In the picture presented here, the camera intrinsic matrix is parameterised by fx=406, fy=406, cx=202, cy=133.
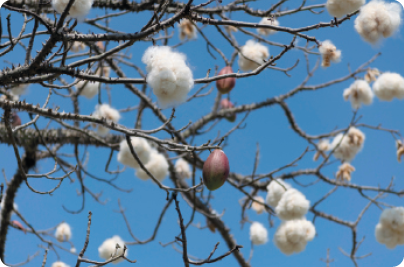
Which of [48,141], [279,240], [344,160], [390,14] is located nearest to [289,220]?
[279,240]

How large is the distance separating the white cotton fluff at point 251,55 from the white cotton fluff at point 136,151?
100cm

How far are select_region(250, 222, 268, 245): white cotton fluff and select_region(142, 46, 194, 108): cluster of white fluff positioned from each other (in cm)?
361

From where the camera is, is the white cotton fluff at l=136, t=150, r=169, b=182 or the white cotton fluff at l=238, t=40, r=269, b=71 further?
the white cotton fluff at l=238, t=40, r=269, b=71

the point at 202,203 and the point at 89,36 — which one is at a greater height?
the point at 202,203

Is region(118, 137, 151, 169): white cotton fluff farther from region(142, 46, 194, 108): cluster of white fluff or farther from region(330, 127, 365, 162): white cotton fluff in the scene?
region(330, 127, 365, 162): white cotton fluff

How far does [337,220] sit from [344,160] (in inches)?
24.0

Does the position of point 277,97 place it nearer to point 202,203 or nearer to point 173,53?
point 202,203

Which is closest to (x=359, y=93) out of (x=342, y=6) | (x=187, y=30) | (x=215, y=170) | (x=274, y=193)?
(x=274, y=193)

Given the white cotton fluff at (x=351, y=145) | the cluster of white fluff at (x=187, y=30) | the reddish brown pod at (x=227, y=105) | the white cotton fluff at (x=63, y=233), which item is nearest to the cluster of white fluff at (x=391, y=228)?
the white cotton fluff at (x=351, y=145)

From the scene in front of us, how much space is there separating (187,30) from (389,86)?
6.12ft

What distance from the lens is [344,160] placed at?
382 cm

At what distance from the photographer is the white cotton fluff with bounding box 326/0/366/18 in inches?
74.0

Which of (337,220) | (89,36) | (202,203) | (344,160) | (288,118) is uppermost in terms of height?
(288,118)

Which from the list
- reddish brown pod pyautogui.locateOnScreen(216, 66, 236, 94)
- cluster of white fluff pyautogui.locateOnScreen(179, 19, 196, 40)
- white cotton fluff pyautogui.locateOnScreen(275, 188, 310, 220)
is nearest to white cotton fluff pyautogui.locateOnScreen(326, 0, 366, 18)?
reddish brown pod pyautogui.locateOnScreen(216, 66, 236, 94)
